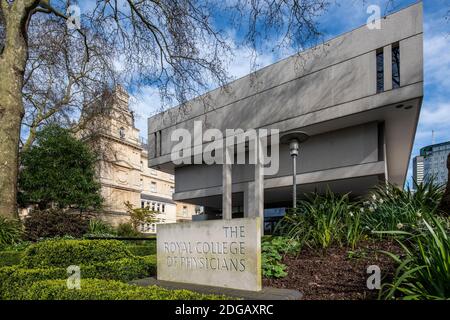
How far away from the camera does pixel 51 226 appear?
11695mm

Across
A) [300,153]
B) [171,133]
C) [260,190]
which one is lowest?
[260,190]

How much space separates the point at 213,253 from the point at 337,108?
12.0 meters

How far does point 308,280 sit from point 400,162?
21.4 m

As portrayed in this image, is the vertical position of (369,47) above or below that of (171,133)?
above

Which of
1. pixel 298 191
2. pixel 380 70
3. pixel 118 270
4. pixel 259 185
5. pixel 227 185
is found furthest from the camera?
pixel 227 185

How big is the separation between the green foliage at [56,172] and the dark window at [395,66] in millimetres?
19757

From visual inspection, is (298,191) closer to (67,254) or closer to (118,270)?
(118,270)

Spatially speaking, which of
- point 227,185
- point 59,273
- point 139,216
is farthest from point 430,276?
point 139,216

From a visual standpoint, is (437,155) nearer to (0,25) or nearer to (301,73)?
(301,73)

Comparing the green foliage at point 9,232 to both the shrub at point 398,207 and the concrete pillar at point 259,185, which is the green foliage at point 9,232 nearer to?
the shrub at point 398,207

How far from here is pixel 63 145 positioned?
2308 cm

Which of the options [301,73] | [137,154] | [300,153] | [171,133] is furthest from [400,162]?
[137,154]

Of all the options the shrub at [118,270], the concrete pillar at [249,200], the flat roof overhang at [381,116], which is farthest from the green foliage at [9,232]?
the flat roof overhang at [381,116]

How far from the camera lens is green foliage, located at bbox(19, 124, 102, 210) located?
2247 cm
